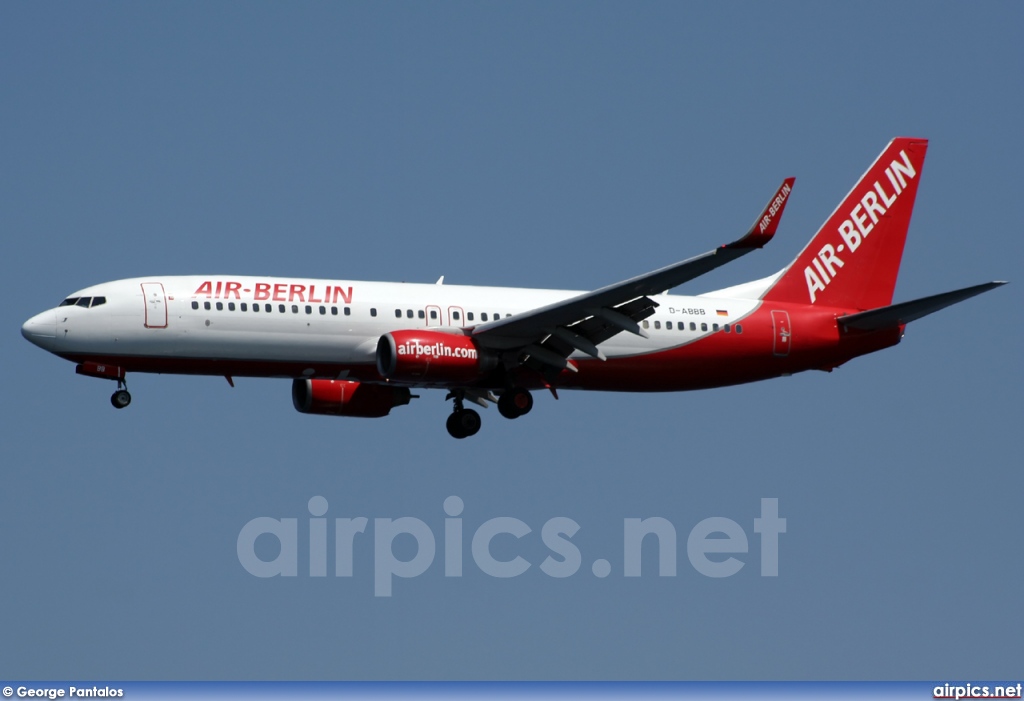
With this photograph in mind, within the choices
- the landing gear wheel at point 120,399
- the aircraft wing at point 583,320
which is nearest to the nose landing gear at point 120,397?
the landing gear wheel at point 120,399

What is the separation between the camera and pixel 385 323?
50.3 m

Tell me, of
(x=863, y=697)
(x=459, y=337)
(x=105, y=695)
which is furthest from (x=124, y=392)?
(x=863, y=697)

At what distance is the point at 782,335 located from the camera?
177 feet

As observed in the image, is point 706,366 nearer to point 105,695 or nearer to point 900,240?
point 900,240

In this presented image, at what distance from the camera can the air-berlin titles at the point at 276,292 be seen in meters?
49.4

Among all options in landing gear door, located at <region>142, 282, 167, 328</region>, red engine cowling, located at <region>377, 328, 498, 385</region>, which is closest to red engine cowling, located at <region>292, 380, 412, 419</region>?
red engine cowling, located at <region>377, 328, 498, 385</region>

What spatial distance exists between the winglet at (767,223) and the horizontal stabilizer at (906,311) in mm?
6368

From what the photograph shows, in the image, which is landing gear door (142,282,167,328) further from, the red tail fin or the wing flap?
the red tail fin

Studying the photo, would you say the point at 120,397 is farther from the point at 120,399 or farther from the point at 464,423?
the point at 464,423

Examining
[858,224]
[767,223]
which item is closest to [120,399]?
[767,223]

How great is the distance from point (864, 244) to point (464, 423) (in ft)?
46.1

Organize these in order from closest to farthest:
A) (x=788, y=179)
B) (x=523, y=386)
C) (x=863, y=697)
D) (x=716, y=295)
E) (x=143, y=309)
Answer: (x=863, y=697) < (x=788, y=179) < (x=143, y=309) < (x=523, y=386) < (x=716, y=295)

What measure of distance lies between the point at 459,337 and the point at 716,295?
31.3 feet

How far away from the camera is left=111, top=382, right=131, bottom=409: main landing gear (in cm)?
4962
